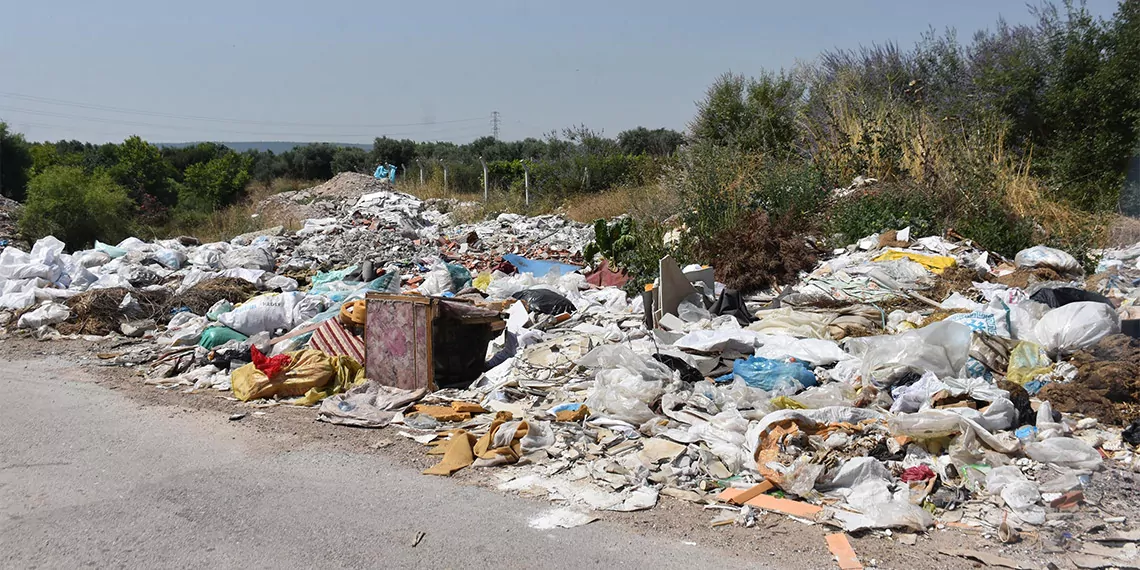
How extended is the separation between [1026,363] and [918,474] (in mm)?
2117

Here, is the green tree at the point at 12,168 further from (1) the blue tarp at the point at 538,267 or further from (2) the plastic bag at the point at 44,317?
(1) the blue tarp at the point at 538,267

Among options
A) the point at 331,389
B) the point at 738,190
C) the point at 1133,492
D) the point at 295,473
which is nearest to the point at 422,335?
the point at 331,389

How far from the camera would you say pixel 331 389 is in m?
6.82

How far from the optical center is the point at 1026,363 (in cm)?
593

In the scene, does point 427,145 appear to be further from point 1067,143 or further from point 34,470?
point 34,470

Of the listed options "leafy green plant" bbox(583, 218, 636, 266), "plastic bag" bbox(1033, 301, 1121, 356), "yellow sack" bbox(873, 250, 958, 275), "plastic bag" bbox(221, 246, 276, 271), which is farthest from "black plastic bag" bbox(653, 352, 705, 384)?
"plastic bag" bbox(221, 246, 276, 271)

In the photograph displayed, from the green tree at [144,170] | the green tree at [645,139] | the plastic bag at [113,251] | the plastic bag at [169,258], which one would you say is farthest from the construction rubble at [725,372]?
the green tree at [645,139]

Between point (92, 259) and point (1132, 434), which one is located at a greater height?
point (92, 259)

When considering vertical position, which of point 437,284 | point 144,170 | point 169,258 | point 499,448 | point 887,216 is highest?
point 144,170

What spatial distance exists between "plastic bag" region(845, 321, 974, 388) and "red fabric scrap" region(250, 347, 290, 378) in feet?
14.8

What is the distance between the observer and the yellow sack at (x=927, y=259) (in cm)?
841

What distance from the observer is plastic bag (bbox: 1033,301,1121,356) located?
5.95m

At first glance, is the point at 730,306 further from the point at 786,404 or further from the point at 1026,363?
the point at 1026,363

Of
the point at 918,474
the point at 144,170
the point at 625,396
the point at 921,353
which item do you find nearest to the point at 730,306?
the point at 921,353
